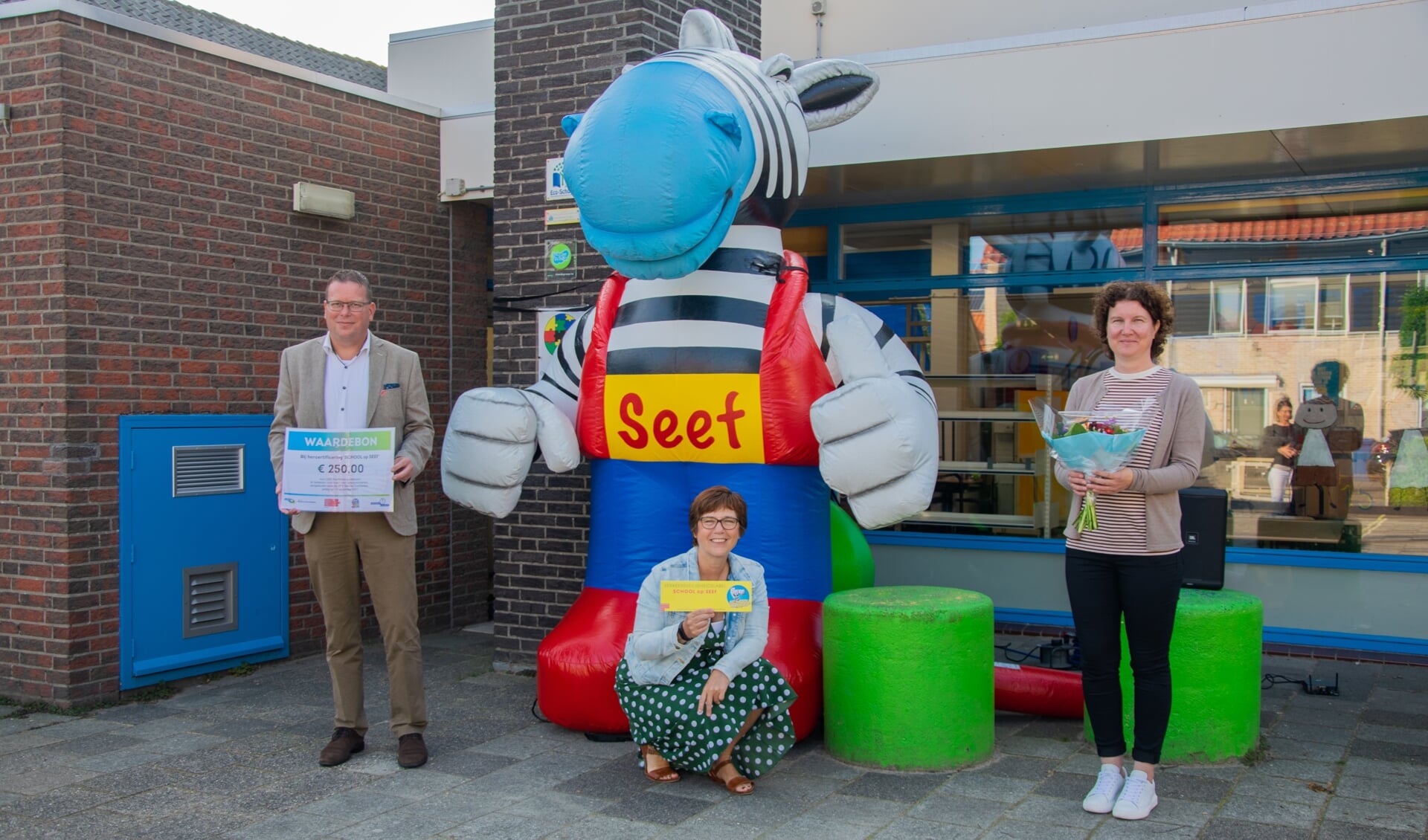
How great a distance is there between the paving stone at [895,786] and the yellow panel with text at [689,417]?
136cm

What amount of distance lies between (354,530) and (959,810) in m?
2.64

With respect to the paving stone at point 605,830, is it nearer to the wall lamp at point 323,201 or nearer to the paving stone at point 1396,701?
the paving stone at point 1396,701

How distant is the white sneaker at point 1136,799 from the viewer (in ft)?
14.1

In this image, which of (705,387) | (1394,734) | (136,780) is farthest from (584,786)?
(1394,734)

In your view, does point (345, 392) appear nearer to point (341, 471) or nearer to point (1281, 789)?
point (341, 471)

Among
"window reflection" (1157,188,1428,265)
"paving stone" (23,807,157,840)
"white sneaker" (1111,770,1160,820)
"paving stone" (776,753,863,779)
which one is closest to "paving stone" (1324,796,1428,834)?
"white sneaker" (1111,770,1160,820)

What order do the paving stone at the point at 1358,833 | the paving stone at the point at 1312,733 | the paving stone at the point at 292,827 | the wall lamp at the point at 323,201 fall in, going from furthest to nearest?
the wall lamp at the point at 323,201 → the paving stone at the point at 1312,733 → the paving stone at the point at 292,827 → the paving stone at the point at 1358,833

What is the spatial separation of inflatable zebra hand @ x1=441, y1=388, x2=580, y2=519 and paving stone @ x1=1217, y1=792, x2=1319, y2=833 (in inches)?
119

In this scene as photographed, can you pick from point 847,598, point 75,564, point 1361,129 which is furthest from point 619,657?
point 1361,129

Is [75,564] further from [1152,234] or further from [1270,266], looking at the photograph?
[1270,266]

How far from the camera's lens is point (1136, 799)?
433 cm

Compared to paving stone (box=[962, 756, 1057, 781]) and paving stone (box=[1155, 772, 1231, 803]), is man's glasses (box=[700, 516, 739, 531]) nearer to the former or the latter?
paving stone (box=[962, 756, 1057, 781])

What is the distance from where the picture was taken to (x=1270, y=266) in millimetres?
7480

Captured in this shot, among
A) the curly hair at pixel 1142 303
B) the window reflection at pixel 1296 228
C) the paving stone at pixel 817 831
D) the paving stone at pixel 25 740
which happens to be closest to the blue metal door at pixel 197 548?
the paving stone at pixel 25 740
